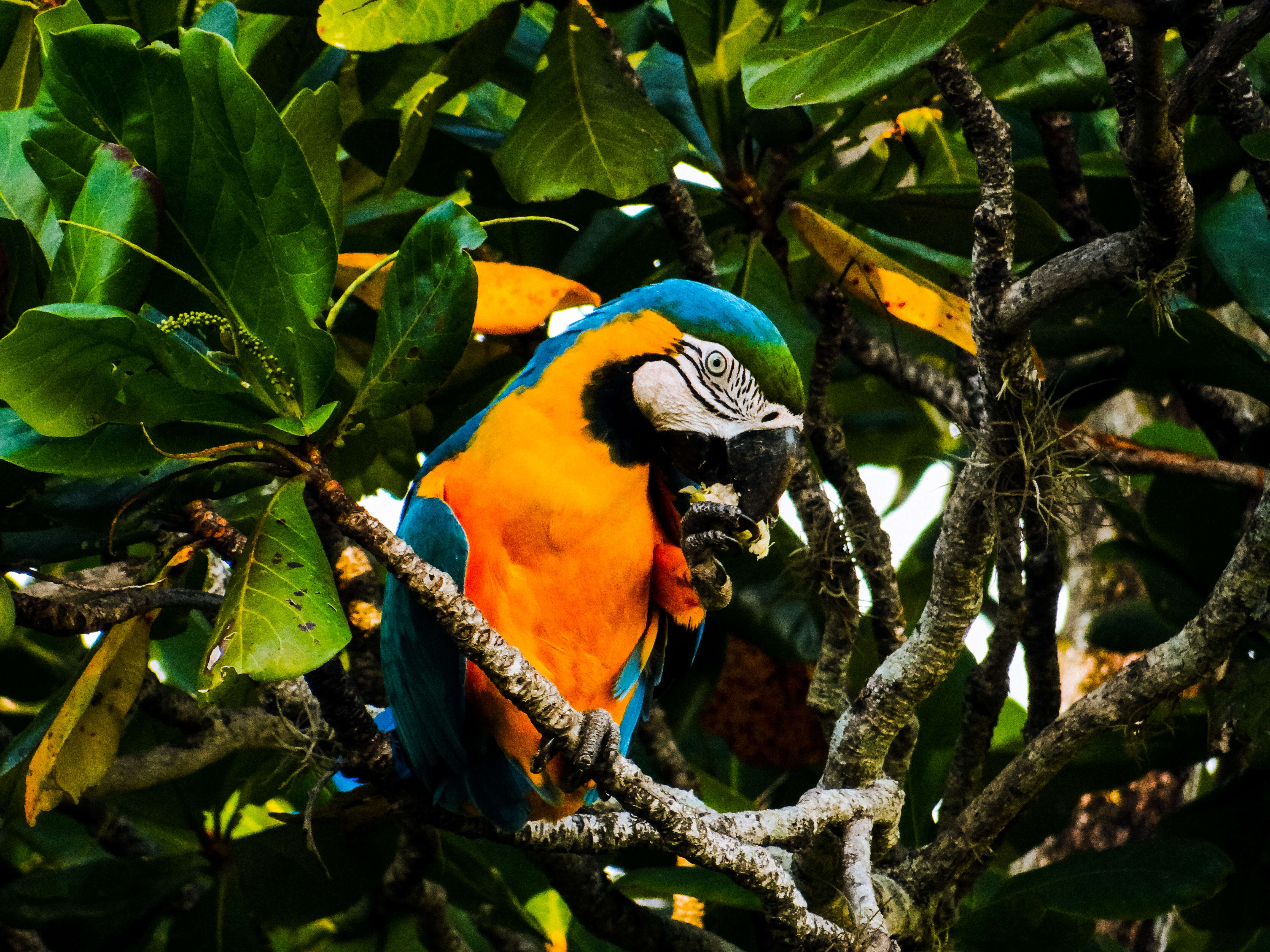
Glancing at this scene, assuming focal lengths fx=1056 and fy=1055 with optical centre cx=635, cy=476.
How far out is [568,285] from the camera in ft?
4.53

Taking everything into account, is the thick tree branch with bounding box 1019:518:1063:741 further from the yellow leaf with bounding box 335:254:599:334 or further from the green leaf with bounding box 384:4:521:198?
the green leaf with bounding box 384:4:521:198

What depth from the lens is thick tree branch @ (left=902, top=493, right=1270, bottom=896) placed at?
3.64ft

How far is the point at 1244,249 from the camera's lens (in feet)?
4.50

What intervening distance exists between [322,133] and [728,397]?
1.74 feet

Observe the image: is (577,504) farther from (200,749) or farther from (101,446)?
(200,749)

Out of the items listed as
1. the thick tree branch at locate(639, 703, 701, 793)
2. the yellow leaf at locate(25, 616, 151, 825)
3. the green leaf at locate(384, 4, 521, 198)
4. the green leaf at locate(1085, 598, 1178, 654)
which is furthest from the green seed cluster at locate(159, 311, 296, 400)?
the green leaf at locate(1085, 598, 1178, 654)

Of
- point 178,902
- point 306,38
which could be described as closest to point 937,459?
point 306,38

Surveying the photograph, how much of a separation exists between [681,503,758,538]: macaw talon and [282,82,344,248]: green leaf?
1.55ft

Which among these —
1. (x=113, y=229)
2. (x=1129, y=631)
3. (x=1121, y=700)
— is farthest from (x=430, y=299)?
(x=1129, y=631)

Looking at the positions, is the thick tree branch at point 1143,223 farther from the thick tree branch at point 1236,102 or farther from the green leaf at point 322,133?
the green leaf at point 322,133

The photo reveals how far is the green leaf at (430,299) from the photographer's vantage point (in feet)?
2.98

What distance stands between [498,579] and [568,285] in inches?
16.7

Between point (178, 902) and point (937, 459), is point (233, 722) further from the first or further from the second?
point (937, 459)

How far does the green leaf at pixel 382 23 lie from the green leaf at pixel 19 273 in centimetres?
40
